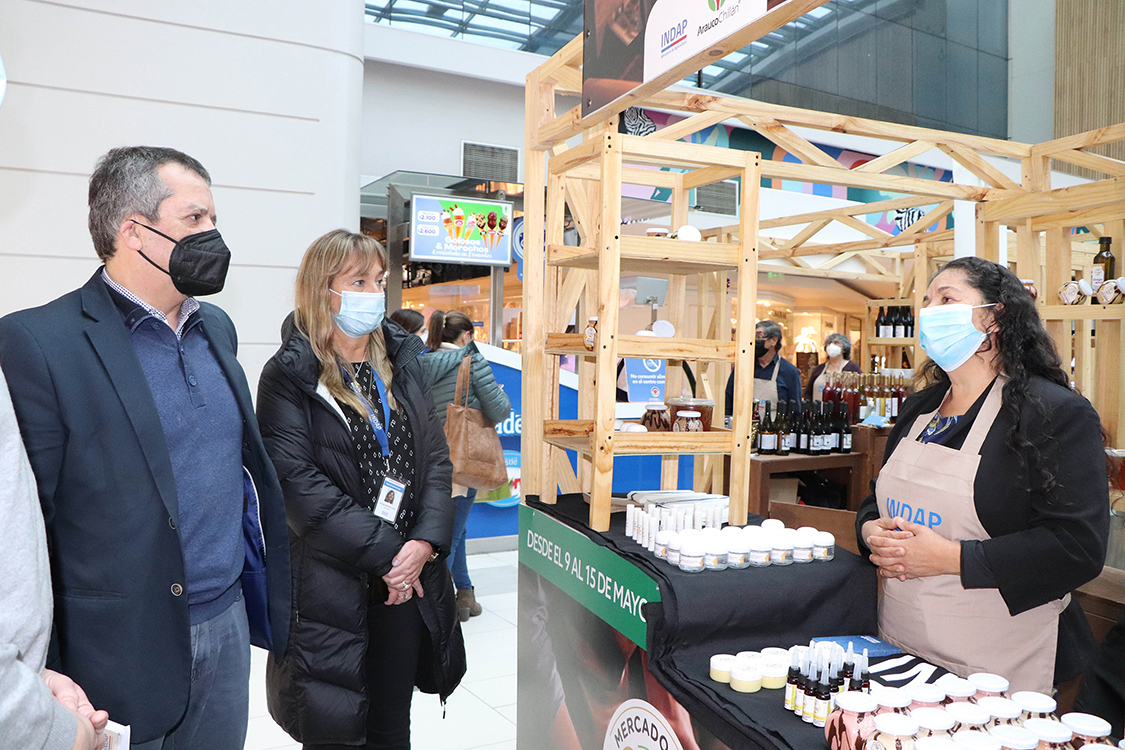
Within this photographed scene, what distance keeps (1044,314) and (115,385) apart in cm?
344

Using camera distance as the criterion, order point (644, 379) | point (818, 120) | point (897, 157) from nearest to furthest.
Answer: point (818, 120) < point (897, 157) < point (644, 379)

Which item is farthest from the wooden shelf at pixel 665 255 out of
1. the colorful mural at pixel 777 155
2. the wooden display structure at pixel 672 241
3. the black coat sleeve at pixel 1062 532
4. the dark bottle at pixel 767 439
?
the colorful mural at pixel 777 155

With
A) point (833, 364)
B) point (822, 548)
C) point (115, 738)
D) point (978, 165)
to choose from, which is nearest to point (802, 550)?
point (822, 548)

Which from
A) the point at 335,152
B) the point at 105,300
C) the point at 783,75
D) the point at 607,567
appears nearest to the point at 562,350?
the point at 607,567

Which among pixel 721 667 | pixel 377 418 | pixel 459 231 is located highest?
pixel 459 231

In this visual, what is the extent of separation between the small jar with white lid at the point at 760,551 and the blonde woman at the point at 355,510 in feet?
2.80

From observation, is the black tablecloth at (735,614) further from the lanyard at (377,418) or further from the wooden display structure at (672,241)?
the lanyard at (377,418)

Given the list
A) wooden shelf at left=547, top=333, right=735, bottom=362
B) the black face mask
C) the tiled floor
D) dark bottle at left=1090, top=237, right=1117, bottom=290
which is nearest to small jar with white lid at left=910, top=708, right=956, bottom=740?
wooden shelf at left=547, top=333, right=735, bottom=362

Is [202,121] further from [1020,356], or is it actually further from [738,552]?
[1020,356]

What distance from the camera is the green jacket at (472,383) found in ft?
13.4

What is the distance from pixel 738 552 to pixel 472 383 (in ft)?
7.16

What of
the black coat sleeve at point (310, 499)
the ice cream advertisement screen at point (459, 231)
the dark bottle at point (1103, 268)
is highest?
the ice cream advertisement screen at point (459, 231)

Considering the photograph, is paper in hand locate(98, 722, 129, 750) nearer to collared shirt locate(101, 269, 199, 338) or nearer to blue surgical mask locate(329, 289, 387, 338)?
collared shirt locate(101, 269, 199, 338)

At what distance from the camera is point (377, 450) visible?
224 cm
